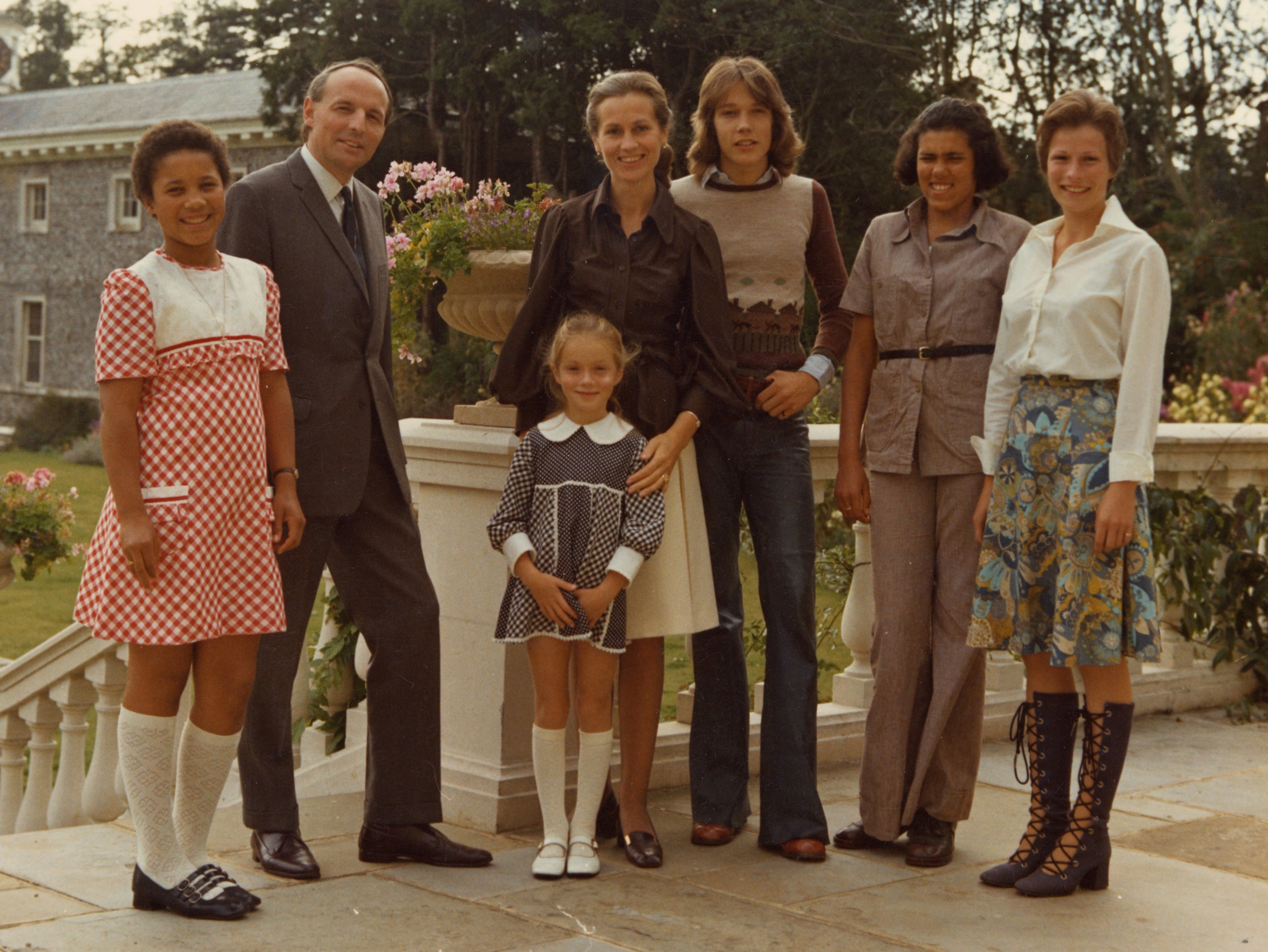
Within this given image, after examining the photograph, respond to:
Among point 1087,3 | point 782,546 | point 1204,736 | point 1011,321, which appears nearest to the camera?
point 1011,321

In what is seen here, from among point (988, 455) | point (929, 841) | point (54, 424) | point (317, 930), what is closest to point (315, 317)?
point (317, 930)

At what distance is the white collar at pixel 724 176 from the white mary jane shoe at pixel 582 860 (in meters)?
1.60

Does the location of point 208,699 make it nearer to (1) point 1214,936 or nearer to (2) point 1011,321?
(2) point 1011,321

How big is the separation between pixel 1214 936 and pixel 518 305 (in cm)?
230

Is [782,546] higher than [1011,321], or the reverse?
[1011,321]

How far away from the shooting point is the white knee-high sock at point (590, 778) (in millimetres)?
3375

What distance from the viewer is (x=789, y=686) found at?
360 centimetres

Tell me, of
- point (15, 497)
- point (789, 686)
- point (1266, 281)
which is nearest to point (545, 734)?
point (789, 686)

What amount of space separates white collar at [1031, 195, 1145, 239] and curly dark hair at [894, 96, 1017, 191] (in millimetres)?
186

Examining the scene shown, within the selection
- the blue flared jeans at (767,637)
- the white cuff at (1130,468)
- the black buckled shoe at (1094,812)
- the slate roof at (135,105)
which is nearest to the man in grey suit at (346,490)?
the blue flared jeans at (767,637)

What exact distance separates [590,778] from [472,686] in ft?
1.84

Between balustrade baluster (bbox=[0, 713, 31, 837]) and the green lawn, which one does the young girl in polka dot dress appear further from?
the green lawn

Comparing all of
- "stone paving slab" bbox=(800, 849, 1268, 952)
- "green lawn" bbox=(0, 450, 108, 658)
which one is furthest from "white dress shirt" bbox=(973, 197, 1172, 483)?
"green lawn" bbox=(0, 450, 108, 658)

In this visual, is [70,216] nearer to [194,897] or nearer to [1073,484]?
[194,897]
